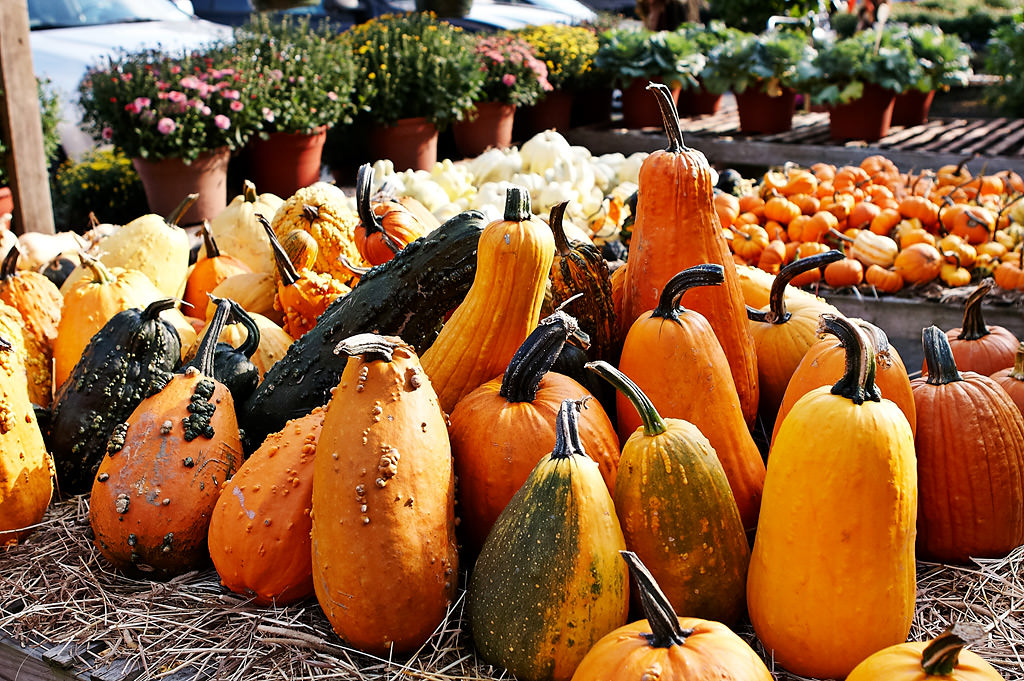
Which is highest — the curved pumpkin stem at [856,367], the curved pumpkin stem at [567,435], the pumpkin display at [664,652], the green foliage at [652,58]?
the green foliage at [652,58]

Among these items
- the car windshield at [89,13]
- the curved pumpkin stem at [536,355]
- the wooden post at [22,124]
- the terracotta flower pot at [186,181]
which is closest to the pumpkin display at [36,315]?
the curved pumpkin stem at [536,355]

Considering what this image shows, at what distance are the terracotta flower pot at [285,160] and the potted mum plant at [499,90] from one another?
175 centimetres

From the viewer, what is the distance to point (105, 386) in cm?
210

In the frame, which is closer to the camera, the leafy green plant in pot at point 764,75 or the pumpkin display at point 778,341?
the pumpkin display at point 778,341

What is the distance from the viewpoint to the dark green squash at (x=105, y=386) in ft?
6.91

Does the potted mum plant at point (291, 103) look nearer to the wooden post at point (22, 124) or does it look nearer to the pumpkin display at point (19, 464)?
the wooden post at point (22, 124)

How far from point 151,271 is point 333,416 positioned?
1.89 m

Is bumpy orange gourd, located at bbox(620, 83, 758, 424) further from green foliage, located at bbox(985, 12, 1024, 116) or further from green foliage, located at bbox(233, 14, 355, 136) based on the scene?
green foliage, located at bbox(985, 12, 1024, 116)

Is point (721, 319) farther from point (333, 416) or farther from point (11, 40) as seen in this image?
point (11, 40)

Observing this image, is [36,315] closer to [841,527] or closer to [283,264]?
[283,264]

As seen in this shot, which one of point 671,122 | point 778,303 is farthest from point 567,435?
point 778,303

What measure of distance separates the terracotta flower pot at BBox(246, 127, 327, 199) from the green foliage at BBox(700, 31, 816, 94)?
4.07 meters

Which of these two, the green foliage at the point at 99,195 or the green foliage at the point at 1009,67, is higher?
the green foliage at the point at 1009,67

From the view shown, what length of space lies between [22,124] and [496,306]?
3.86 meters
